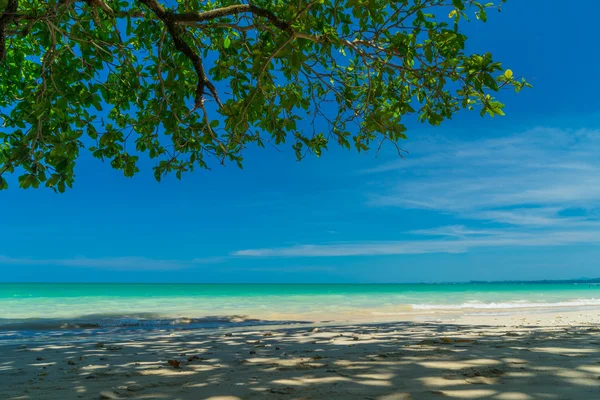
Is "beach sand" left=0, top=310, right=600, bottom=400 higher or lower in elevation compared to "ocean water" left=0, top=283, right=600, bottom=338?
higher

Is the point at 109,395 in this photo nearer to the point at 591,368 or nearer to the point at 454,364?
the point at 454,364

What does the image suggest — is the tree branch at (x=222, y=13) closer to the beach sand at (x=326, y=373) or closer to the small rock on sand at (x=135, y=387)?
the beach sand at (x=326, y=373)

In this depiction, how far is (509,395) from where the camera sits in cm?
253

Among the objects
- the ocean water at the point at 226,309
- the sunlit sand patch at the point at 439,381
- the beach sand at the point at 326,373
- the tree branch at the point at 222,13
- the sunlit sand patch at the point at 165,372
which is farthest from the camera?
the ocean water at the point at 226,309

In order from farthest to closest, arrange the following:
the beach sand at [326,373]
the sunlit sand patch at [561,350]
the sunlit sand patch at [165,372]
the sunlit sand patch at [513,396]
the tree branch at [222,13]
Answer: the tree branch at [222,13]
the sunlit sand patch at [561,350]
the sunlit sand patch at [165,372]
the beach sand at [326,373]
the sunlit sand patch at [513,396]

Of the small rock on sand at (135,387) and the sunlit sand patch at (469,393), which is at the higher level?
the sunlit sand patch at (469,393)

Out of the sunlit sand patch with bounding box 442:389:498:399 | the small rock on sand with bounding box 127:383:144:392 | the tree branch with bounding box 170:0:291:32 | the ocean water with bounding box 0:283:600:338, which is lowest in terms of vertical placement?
the ocean water with bounding box 0:283:600:338

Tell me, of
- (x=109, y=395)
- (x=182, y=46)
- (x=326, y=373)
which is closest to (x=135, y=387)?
(x=109, y=395)

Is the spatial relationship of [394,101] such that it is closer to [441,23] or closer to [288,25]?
[441,23]

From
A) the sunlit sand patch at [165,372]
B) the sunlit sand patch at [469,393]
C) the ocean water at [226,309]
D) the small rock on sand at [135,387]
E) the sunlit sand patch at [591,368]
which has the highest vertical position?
the sunlit sand patch at [469,393]

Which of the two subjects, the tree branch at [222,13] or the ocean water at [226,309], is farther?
the ocean water at [226,309]

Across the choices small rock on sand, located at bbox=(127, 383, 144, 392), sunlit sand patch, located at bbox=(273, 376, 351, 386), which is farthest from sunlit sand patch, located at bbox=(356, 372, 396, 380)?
small rock on sand, located at bbox=(127, 383, 144, 392)

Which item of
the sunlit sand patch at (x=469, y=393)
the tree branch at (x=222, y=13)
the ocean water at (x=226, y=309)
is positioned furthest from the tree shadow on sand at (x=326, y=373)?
the ocean water at (x=226, y=309)

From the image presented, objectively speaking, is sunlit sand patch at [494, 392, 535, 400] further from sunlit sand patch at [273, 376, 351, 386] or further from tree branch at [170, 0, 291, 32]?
tree branch at [170, 0, 291, 32]
